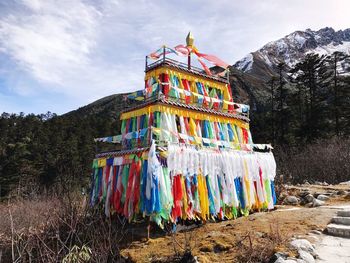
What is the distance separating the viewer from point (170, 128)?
11.2 m

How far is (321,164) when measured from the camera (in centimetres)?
2419

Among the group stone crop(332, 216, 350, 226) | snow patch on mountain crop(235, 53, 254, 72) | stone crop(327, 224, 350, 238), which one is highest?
snow patch on mountain crop(235, 53, 254, 72)

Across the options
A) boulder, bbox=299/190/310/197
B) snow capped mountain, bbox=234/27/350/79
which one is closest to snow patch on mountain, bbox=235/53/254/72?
snow capped mountain, bbox=234/27/350/79

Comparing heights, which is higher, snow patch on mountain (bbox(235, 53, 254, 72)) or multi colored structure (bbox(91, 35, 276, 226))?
snow patch on mountain (bbox(235, 53, 254, 72))

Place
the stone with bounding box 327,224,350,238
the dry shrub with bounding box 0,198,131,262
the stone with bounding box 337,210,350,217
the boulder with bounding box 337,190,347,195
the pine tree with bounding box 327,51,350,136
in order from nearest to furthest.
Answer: the stone with bounding box 327,224,350,238 → the dry shrub with bounding box 0,198,131,262 → the stone with bounding box 337,210,350,217 → the boulder with bounding box 337,190,347,195 → the pine tree with bounding box 327,51,350,136

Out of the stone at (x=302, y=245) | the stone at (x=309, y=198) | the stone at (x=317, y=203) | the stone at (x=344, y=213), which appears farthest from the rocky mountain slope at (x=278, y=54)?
the stone at (x=302, y=245)

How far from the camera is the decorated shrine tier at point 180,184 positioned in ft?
31.0

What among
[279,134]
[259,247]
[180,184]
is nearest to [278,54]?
[279,134]

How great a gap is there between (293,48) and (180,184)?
9289 centimetres

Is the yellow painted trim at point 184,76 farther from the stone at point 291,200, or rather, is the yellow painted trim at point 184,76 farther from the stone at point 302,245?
the stone at point 302,245

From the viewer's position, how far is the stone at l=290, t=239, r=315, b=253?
728cm

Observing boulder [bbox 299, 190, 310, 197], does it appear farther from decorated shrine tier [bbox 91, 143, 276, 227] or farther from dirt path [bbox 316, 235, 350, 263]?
dirt path [bbox 316, 235, 350, 263]

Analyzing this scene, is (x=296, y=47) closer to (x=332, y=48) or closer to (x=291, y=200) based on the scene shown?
(x=332, y=48)

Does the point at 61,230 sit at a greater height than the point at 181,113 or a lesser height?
lesser
